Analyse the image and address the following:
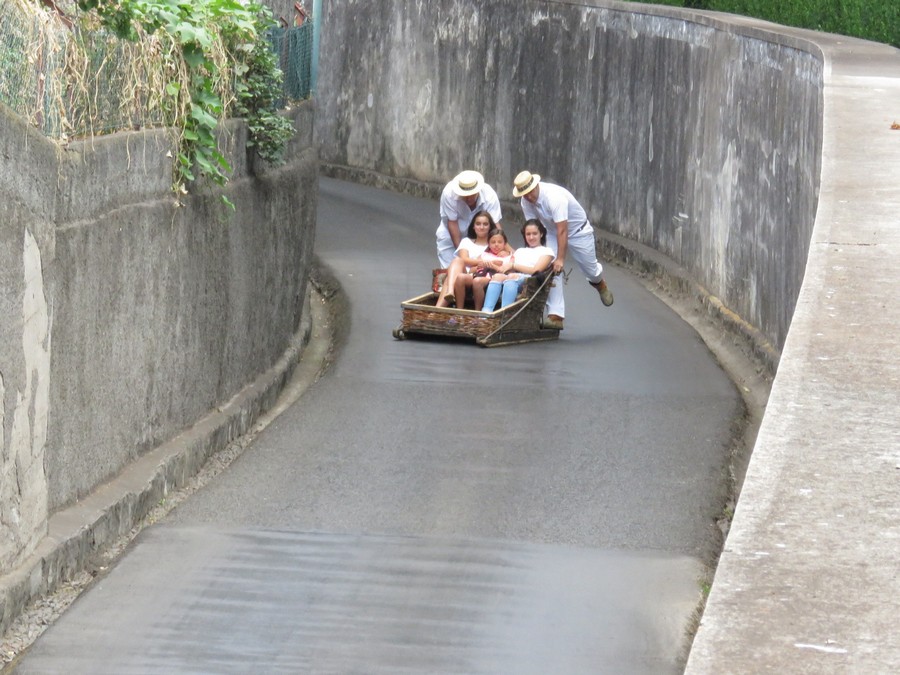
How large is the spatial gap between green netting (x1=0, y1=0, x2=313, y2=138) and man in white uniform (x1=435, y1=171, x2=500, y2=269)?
5179mm

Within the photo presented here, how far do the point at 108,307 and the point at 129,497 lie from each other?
3.16 ft

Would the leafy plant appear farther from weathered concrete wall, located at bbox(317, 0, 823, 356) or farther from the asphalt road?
weathered concrete wall, located at bbox(317, 0, 823, 356)

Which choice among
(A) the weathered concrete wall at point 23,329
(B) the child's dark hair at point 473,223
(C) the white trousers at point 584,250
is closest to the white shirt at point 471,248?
(B) the child's dark hair at point 473,223

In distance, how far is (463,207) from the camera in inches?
553

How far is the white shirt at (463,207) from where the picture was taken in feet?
45.5

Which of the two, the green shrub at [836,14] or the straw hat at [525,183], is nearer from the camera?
the straw hat at [525,183]

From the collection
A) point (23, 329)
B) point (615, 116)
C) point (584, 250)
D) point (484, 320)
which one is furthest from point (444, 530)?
point (615, 116)

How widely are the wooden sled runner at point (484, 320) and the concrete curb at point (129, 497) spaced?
142 centimetres

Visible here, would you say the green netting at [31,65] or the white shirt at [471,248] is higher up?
the green netting at [31,65]

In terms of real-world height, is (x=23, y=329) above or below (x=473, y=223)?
above

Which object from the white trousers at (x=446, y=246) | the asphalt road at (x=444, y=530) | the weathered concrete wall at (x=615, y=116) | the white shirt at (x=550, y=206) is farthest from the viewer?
the white trousers at (x=446, y=246)

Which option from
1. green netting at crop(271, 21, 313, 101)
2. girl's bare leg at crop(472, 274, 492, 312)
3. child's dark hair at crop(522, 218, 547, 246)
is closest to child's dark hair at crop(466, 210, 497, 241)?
child's dark hair at crop(522, 218, 547, 246)

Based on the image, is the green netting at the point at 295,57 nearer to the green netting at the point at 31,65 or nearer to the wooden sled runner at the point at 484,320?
the wooden sled runner at the point at 484,320

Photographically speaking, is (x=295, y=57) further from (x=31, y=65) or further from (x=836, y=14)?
(x=836, y=14)
